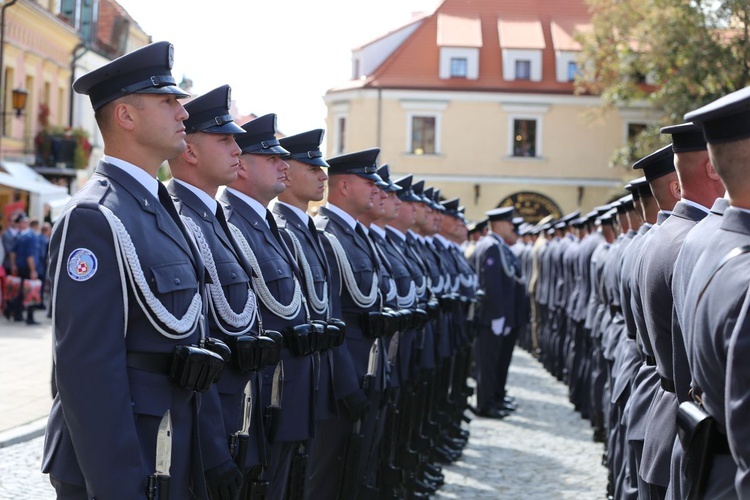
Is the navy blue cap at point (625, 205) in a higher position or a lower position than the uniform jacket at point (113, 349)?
higher

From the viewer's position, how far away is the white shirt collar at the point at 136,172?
169 inches

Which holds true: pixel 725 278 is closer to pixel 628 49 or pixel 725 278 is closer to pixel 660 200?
pixel 660 200

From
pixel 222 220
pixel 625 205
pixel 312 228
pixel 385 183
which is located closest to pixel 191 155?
pixel 222 220

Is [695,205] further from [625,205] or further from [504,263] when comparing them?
[504,263]

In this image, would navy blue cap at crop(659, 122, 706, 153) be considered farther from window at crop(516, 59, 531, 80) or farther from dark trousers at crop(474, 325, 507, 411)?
window at crop(516, 59, 531, 80)

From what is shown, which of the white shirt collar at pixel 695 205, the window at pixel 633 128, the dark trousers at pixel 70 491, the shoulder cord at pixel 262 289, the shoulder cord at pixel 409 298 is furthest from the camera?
the window at pixel 633 128

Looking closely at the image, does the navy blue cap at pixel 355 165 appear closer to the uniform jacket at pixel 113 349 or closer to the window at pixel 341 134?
the uniform jacket at pixel 113 349

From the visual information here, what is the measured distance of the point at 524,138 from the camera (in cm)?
4525

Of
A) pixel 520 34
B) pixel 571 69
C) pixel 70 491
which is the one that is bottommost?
pixel 70 491

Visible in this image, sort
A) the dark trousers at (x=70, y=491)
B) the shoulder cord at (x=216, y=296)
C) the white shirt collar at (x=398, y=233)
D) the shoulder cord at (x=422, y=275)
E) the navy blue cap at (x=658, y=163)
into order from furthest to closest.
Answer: the white shirt collar at (x=398, y=233) < the shoulder cord at (x=422, y=275) < the navy blue cap at (x=658, y=163) < the shoulder cord at (x=216, y=296) < the dark trousers at (x=70, y=491)

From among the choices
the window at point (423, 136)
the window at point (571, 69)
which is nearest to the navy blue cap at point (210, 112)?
the window at point (423, 136)

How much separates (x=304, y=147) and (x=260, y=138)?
0.72 metres

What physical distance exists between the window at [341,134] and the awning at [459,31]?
192 inches

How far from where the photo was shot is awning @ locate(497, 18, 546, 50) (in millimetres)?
46344
